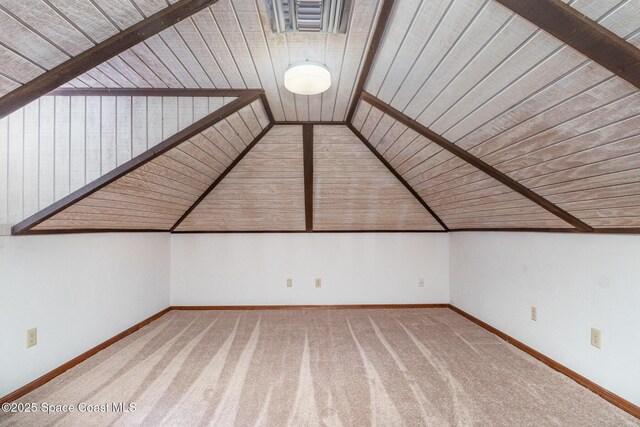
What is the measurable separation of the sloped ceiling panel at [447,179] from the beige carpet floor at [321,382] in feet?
3.64

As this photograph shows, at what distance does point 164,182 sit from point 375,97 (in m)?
1.73

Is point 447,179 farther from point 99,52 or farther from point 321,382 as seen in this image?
point 99,52

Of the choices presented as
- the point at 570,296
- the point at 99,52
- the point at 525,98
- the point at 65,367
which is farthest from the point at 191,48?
the point at 570,296

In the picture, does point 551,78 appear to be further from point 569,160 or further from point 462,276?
point 462,276

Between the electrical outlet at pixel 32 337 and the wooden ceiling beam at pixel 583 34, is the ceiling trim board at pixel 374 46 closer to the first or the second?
the wooden ceiling beam at pixel 583 34

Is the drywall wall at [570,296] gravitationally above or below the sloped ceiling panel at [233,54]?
below

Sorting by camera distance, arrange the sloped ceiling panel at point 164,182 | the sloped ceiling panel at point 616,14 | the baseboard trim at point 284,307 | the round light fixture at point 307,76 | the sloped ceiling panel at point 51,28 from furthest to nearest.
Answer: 1. the baseboard trim at point 284,307
2. the sloped ceiling panel at point 164,182
3. the round light fixture at point 307,76
4. the sloped ceiling panel at point 51,28
5. the sloped ceiling panel at point 616,14

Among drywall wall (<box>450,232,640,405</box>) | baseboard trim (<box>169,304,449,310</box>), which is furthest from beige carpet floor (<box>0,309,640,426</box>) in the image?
baseboard trim (<box>169,304,449,310</box>)

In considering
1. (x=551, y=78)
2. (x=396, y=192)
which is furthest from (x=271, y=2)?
(x=396, y=192)

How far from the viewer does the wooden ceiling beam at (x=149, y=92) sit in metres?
1.91

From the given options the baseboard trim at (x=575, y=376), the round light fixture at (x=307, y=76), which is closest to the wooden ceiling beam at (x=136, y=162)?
the round light fixture at (x=307, y=76)

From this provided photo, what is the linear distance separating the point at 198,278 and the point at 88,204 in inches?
80.7

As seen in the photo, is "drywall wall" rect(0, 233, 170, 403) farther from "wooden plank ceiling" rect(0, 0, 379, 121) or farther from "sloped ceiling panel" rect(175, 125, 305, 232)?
"wooden plank ceiling" rect(0, 0, 379, 121)

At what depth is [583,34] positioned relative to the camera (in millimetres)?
1009
